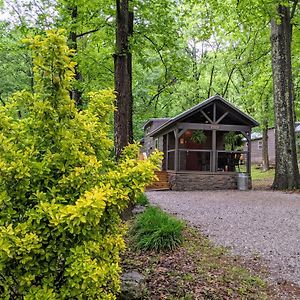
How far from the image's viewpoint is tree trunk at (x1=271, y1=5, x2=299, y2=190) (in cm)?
1362

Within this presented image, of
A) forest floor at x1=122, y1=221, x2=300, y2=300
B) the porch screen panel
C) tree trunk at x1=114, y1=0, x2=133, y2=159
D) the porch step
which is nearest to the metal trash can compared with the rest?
the porch screen panel

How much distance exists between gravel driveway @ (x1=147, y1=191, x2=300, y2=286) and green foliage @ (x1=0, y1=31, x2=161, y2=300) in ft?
8.74

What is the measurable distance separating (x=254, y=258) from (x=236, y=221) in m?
2.62

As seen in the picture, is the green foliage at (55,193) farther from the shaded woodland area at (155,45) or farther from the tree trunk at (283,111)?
the tree trunk at (283,111)

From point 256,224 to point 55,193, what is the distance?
5.74 m

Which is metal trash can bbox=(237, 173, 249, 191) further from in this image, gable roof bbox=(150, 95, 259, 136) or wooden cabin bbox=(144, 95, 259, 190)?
gable roof bbox=(150, 95, 259, 136)

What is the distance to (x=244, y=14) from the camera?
37.8 feet

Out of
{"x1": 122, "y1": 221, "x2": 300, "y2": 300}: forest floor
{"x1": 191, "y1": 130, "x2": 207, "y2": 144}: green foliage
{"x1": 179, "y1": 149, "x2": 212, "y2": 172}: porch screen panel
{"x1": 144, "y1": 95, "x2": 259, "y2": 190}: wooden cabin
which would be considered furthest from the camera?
{"x1": 179, "y1": 149, "x2": 212, "y2": 172}: porch screen panel

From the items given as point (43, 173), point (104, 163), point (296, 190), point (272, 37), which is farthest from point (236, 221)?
point (272, 37)

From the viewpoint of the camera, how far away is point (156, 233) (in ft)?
17.4

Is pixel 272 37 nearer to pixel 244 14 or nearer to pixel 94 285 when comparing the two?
pixel 244 14

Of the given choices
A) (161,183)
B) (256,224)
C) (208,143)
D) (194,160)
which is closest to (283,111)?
(208,143)

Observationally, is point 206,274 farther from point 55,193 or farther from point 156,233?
point 55,193

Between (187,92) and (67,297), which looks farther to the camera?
(187,92)
